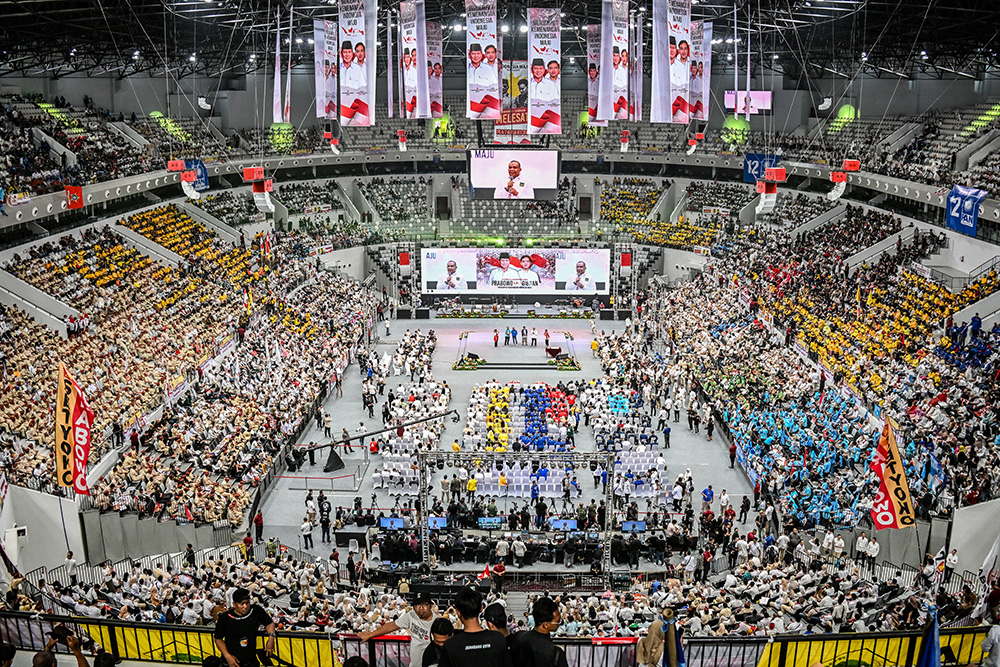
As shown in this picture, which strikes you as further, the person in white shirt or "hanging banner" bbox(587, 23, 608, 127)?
the person in white shirt

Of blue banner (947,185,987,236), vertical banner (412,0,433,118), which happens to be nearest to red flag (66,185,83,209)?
vertical banner (412,0,433,118)

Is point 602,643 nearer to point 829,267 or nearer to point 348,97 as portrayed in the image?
point 348,97

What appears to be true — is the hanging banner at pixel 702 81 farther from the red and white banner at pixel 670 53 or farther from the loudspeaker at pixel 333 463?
the loudspeaker at pixel 333 463

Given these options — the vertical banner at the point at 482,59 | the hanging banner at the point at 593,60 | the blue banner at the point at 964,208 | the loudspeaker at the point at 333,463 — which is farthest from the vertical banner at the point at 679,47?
the loudspeaker at the point at 333,463

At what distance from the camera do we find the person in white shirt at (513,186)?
49.1 meters

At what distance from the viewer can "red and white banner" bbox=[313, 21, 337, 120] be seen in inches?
1428

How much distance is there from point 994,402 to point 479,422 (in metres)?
15.6

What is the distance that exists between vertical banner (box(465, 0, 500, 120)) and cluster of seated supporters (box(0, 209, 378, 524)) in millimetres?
11858

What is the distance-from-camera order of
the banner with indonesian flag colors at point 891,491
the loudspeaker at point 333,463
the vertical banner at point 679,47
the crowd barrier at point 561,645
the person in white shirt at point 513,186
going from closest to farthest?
the crowd barrier at point 561,645, the banner with indonesian flag colors at point 891,491, the loudspeaker at point 333,463, the vertical banner at point 679,47, the person in white shirt at point 513,186

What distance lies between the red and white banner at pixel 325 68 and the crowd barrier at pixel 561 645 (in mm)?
26943

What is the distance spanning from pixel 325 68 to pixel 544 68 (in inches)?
357

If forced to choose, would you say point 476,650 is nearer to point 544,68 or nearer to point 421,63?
point 421,63

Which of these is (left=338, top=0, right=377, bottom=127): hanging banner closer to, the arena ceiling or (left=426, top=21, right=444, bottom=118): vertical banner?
the arena ceiling

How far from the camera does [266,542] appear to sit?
2264 centimetres
